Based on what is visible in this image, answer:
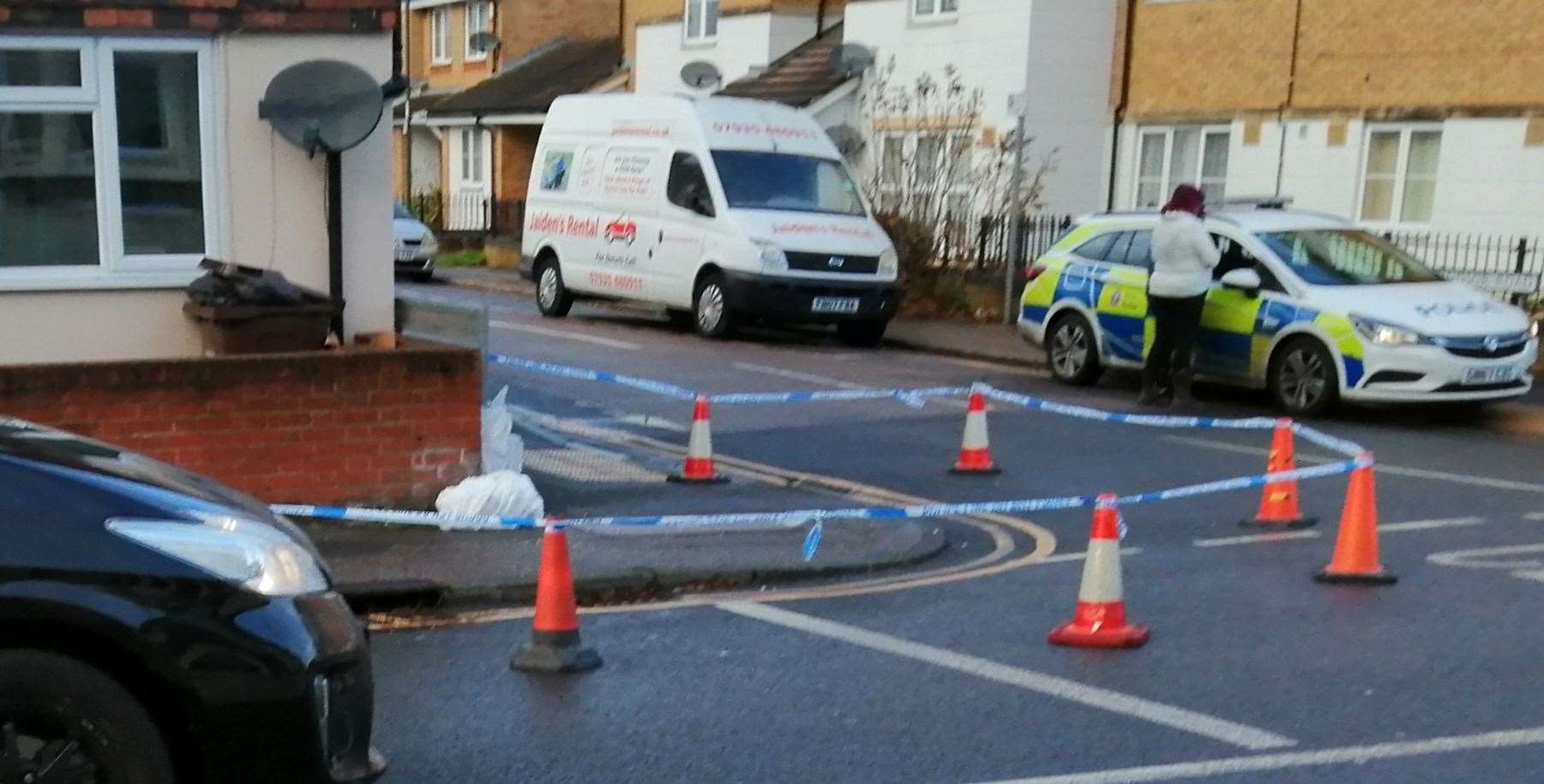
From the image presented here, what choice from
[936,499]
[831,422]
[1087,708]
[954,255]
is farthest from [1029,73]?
[1087,708]

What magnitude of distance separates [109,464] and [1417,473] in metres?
9.03

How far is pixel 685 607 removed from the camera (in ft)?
25.7

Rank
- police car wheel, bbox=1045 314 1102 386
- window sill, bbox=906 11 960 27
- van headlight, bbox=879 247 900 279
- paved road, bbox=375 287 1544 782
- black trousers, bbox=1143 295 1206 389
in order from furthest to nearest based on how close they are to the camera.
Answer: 1. window sill, bbox=906 11 960 27
2. van headlight, bbox=879 247 900 279
3. police car wheel, bbox=1045 314 1102 386
4. black trousers, bbox=1143 295 1206 389
5. paved road, bbox=375 287 1544 782

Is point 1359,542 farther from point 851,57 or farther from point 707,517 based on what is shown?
point 851,57

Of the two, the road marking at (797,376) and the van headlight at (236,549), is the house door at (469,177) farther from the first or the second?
the van headlight at (236,549)

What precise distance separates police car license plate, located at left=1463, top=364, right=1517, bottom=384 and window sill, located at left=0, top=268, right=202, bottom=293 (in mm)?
9106

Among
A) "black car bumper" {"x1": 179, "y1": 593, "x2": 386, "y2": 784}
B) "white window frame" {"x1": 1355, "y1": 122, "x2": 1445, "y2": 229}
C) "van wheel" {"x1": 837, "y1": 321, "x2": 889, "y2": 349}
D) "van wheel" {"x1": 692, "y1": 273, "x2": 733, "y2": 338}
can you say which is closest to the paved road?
"black car bumper" {"x1": 179, "y1": 593, "x2": 386, "y2": 784}

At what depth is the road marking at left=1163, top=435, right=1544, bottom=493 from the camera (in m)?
11.0

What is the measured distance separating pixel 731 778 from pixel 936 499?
5289mm

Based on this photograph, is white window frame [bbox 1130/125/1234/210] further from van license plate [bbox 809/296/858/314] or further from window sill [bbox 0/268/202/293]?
window sill [bbox 0/268/202/293]

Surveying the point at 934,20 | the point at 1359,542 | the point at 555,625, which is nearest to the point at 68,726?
the point at 555,625

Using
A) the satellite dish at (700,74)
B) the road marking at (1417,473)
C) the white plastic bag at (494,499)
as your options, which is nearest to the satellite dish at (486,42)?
the satellite dish at (700,74)

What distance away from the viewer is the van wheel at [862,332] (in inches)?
781

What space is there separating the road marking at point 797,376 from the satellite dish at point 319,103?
6.95m
